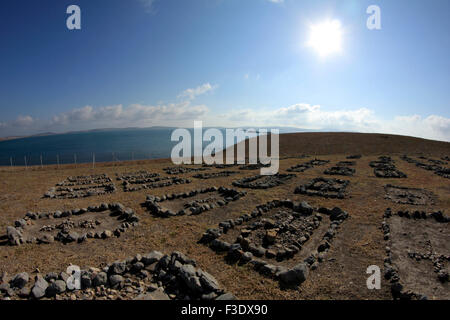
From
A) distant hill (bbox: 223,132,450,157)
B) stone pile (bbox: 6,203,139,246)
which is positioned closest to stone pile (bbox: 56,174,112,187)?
stone pile (bbox: 6,203,139,246)

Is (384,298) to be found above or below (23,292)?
below

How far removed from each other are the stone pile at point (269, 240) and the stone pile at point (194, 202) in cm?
247

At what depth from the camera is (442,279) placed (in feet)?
22.2

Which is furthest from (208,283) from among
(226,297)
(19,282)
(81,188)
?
(81,188)

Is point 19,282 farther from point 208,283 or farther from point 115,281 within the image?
point 208,283

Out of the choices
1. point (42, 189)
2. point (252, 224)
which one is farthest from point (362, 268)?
point (42, 189)

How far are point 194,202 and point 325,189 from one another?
34.2 feet

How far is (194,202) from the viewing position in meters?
14.6

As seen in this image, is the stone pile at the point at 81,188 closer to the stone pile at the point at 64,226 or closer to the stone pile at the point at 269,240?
the stone pile at the point at 64,226

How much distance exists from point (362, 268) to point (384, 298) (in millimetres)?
1460

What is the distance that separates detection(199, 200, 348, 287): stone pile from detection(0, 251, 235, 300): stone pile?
1.83 metres

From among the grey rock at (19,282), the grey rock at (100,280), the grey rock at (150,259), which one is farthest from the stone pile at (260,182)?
the grey rock at (19,282)

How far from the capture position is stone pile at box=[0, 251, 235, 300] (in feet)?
19.1
